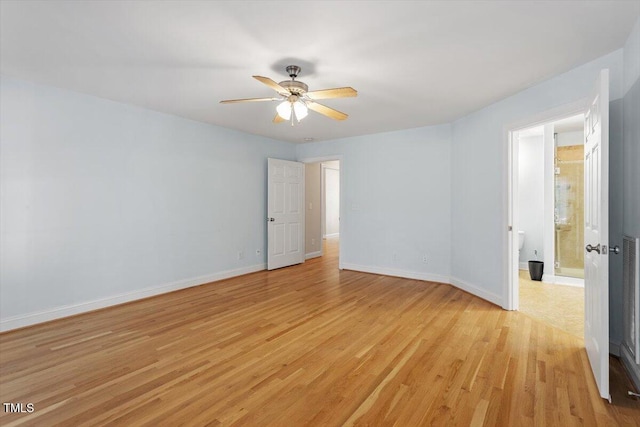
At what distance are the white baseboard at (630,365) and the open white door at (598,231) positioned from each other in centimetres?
22

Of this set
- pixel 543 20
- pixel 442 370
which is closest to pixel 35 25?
pixel 543 20

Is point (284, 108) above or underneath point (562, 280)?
above

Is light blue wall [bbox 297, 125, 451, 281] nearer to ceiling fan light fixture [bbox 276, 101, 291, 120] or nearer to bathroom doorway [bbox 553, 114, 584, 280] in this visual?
bathroom doorway [bbox 553, 114, 584, 280]

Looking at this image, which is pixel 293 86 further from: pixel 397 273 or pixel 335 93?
pixel 397 273

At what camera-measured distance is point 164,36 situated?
2344mm

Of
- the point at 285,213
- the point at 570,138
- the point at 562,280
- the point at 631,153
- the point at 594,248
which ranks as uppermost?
the point at 570,138

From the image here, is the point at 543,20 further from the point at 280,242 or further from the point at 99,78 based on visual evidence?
the point at 280,242

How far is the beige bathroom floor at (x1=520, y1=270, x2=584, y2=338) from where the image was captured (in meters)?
3.29

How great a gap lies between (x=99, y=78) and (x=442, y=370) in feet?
13.4

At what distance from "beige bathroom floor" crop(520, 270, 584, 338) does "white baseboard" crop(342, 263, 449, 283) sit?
112cm

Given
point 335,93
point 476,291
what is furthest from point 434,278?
point 335,93

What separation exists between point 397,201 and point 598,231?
11.0 feet

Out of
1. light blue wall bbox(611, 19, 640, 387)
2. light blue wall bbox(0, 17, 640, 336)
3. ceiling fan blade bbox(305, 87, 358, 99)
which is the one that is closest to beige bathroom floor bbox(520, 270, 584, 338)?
light blue wall bbox(0, 17, 640, 336)

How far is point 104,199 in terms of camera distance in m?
3.82
